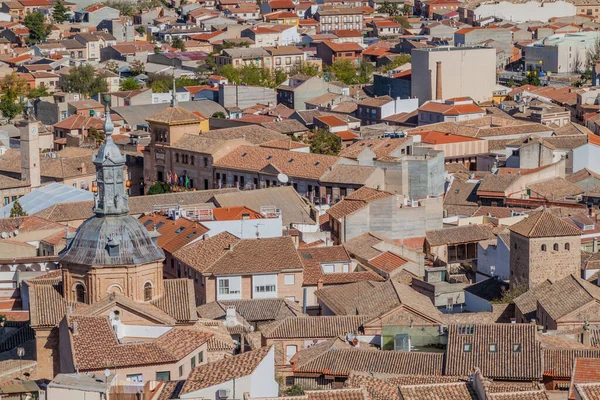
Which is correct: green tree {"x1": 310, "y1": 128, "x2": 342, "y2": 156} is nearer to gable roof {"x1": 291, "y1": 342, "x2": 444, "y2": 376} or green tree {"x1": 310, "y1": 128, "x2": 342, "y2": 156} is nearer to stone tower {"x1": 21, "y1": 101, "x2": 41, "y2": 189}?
stone tower {"x1": 21, "y1": 101, "x2": 41, "y2": 189}

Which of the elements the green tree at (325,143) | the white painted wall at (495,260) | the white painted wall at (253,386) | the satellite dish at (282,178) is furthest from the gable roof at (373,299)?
the green tree at (325,143)

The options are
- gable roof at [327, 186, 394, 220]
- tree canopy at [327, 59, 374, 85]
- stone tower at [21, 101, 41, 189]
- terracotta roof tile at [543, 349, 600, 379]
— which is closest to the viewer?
terracotta roof tile at [543, 349, 600, 379]

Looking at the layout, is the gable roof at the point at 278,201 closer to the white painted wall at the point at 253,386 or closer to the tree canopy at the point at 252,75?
the white painted wall at the point at 253,386

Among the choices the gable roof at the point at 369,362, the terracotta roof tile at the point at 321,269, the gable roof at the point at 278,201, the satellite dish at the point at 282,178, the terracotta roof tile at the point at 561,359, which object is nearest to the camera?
the terracotta roof tile at the point at 561,359

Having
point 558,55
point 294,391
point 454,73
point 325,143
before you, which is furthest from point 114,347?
point 558,55

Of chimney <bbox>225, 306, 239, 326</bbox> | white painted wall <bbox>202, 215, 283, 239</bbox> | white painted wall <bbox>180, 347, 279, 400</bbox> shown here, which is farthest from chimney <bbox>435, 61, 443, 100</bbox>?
white painted wall <bbox>180, 347, 279, 400</bbox>

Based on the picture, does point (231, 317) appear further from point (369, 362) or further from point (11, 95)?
point (11, 95)
